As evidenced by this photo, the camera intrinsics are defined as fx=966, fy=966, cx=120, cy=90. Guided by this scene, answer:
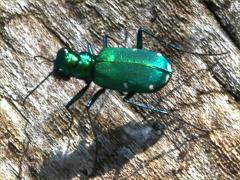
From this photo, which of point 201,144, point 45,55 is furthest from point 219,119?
point 45,55

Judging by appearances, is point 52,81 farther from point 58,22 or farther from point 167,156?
point 167,156

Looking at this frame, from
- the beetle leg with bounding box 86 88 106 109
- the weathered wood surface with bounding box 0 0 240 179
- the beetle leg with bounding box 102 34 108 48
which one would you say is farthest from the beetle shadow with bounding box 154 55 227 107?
the beetle leg with bounding box 102 34 108 48

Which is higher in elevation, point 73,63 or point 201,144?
point 73,63

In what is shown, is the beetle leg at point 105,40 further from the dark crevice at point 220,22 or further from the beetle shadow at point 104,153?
the dark crevice at point 220,22

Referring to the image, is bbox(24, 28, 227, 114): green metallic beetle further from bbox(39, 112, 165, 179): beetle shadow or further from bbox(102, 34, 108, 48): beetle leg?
bbox(39, 112, 165, 179): beetle shadow

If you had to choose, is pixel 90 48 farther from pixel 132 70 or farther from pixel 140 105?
pixel 140 105

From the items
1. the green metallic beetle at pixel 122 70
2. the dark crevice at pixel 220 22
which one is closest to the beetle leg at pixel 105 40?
the green metallic beetle at pixel 122 70
